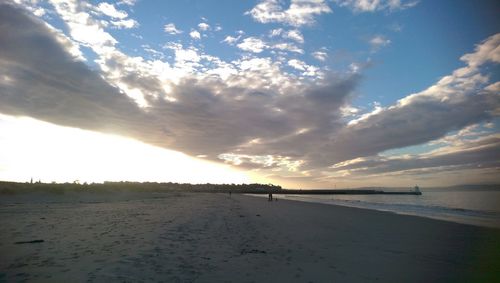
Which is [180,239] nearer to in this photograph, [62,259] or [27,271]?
[62,259]

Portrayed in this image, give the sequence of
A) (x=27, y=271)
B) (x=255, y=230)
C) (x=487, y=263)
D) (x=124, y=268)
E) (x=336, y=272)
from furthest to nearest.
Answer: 1. (x=255, y=230)
2. (x=487, y=263)
3. (x=336, y=272)
4. (x=124, y=268)
5. (x=27, y=271)

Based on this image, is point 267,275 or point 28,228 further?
point 28,228

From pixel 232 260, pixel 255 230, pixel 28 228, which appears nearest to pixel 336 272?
pixel 232 260

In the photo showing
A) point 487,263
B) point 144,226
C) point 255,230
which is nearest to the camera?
point 487,263

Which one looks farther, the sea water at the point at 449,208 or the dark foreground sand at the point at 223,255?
the sea water at the point at 449,208

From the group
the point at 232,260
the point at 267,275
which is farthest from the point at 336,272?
the point at 232,260

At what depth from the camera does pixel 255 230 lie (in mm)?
15266

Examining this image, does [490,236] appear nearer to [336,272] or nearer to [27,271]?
[336,272]

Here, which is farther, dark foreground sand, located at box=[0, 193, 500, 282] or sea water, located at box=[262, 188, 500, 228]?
sea water, located at box=[262, 188, 500, 228]

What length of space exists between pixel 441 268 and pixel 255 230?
8.32 metres

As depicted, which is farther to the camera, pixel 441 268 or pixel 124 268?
pixel 441 268

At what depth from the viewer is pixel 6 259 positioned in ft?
25.1

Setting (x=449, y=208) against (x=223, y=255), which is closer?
(x=223, y=255)

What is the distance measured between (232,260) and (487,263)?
8.67 metres
